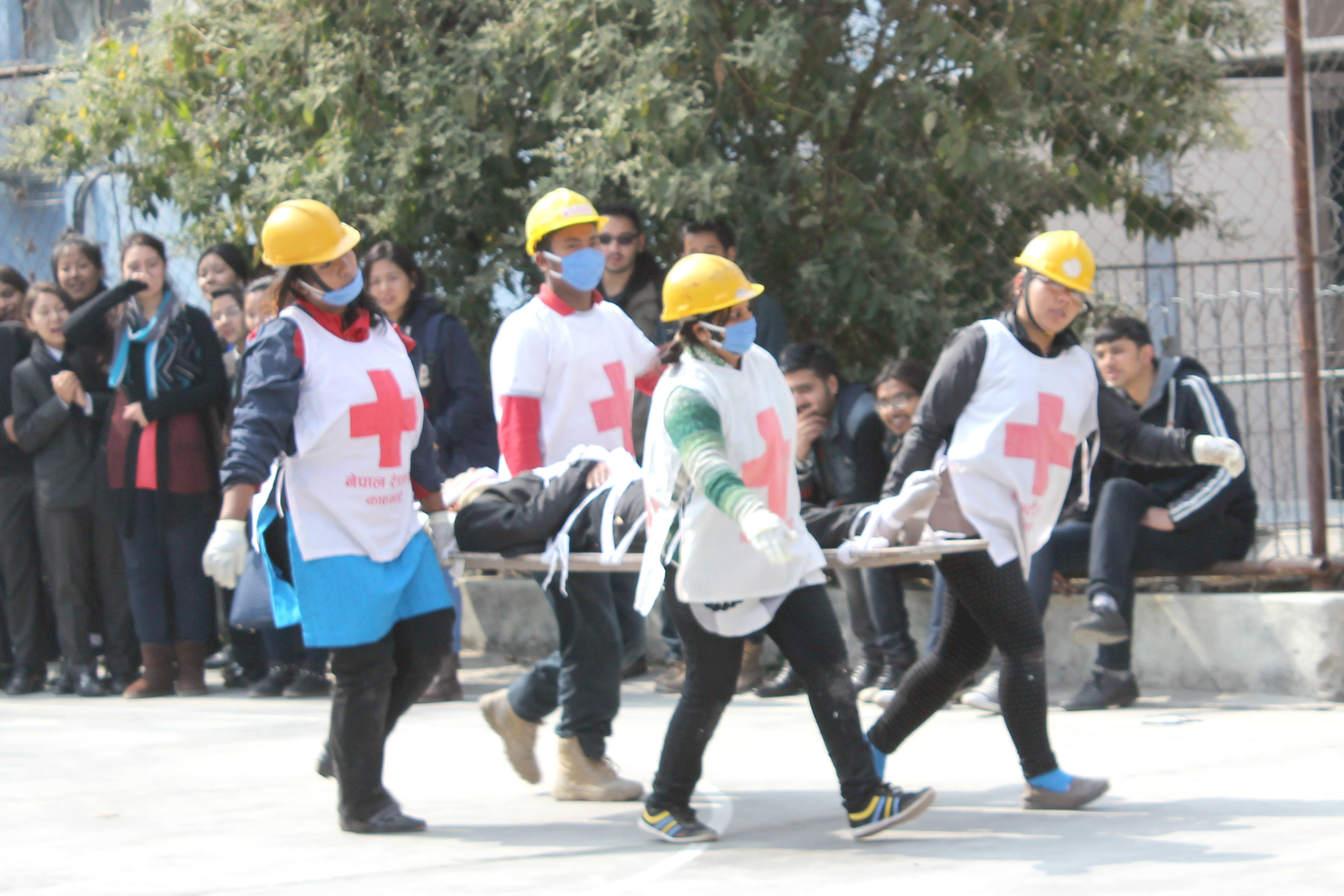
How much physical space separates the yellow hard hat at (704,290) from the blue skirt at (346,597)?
43.8 inches

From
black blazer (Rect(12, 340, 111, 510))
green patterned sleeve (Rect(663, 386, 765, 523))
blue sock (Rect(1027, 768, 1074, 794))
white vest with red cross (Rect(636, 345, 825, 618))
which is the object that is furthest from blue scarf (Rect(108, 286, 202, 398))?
blue sock (Rect(1027, 768, 1074, 794))

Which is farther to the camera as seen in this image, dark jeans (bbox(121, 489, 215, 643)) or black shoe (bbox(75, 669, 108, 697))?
black shoe (bbox(75, 669, 108, 697))

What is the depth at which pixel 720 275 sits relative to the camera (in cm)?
457

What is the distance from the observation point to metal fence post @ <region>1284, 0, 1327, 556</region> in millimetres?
6961

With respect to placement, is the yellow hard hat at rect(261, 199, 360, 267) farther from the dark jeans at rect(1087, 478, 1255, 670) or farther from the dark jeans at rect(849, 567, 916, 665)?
the dark jeans at rect(1087, 478, 1255, 670)

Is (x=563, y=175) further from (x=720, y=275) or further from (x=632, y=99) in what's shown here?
(x=720, y=275)

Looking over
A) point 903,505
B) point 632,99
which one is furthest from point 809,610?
point 632,99

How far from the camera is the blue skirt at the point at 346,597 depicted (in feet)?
15.8

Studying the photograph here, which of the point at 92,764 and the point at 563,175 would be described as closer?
the point at 92,764

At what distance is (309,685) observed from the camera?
807cm

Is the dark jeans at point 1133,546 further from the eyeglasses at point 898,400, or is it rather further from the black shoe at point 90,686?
the black shoe at point 90,686

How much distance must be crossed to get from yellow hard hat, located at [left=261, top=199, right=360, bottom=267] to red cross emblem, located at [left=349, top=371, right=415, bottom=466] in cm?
36

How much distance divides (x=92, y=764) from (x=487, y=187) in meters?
3.46

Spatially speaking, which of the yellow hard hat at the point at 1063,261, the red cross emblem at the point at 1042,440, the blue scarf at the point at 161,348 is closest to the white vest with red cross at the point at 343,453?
the red cross emblem at the point at 1042,440
